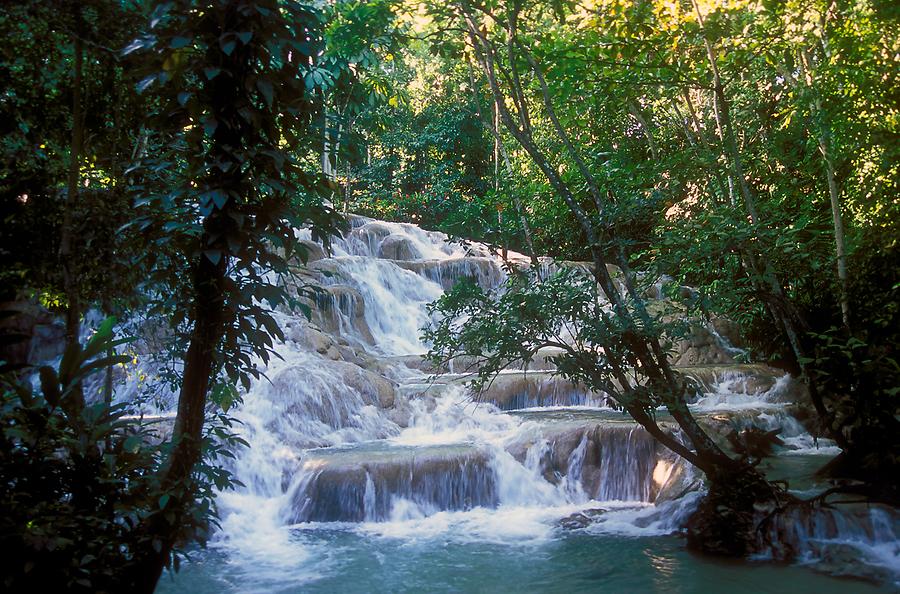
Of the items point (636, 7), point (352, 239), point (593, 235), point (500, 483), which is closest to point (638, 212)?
point (593, 235)

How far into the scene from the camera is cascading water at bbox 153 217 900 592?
6680 millimetres

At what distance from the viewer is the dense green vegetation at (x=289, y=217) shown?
3.02 meters

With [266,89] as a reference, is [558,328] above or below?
below

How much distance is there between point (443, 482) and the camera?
339 inches

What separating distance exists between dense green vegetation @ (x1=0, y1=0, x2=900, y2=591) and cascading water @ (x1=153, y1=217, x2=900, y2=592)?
2.63 ft

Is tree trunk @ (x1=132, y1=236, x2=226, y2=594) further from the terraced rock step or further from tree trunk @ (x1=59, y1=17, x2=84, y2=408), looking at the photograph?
the terraced rock step

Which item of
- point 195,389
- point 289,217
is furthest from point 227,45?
point 195,389

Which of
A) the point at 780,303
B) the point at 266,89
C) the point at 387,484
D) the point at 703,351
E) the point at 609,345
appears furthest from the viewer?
the point at 703,351

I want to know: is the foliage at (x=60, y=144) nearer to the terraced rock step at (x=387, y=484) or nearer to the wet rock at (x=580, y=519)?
the terraced rock step at (x=387, y=484)

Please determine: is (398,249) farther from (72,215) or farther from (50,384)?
(50,384)

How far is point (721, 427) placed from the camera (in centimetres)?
953

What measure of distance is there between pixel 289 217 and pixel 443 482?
6.01 m

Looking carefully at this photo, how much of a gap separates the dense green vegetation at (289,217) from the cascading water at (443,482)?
80cm

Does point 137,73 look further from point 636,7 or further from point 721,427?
point 721,427
